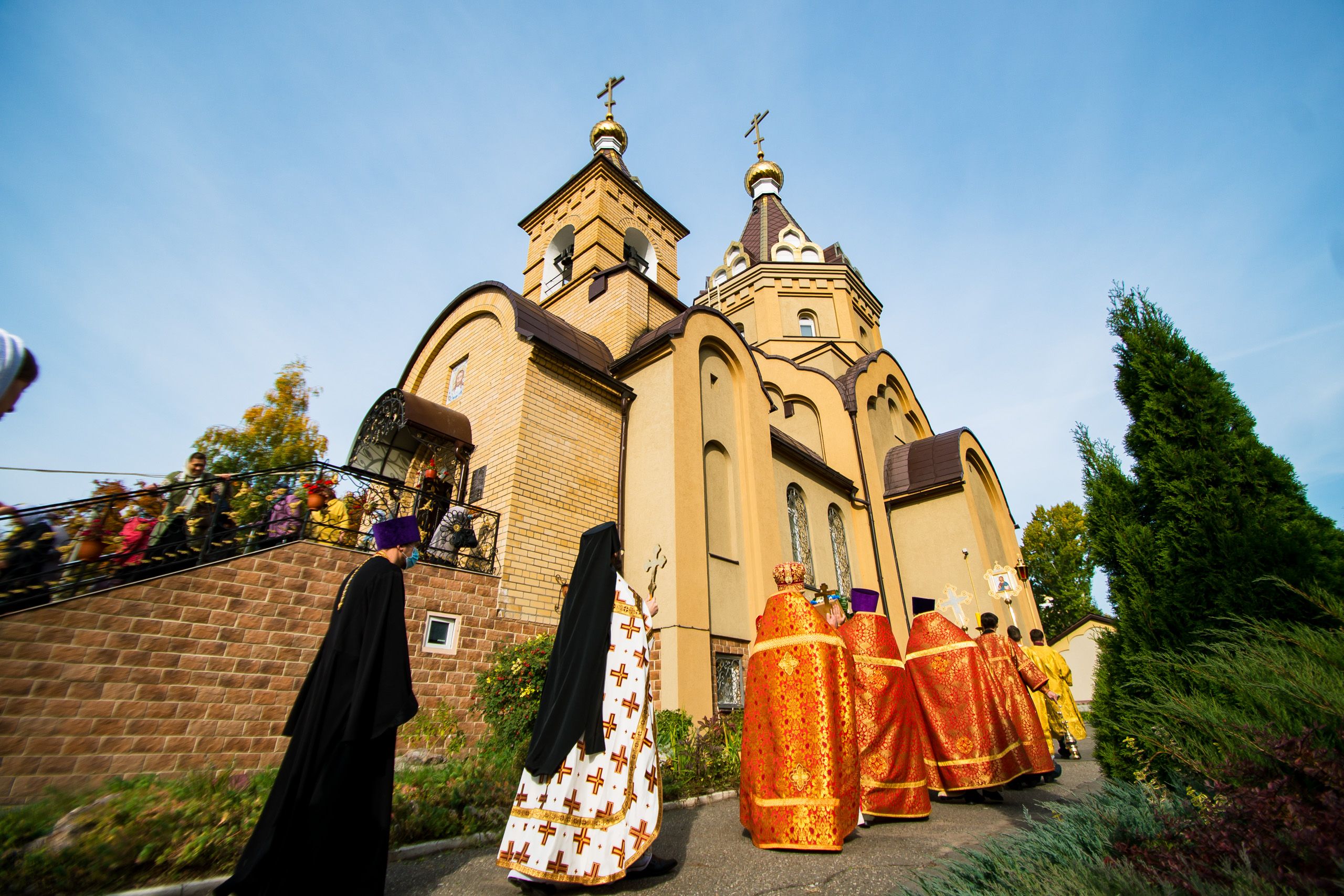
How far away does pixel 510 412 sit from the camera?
948 centimetres

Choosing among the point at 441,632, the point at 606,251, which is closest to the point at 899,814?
the point at 441,632

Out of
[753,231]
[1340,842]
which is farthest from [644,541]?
[753,231]

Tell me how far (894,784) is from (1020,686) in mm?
3027

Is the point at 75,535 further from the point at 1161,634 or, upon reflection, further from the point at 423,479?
the point at 1161,634

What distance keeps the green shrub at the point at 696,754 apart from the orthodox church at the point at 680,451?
35 cm

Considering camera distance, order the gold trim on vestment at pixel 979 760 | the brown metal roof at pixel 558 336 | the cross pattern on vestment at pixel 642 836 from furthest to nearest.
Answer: the brown metal roof at pixel 558 336
the gold trim on vestment at pixel 979 760
the cross pattern on vestment at pixel 642 836

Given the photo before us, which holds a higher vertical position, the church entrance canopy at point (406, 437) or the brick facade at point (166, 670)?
the church entrance canopy at point (406, 437)

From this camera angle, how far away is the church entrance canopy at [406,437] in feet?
30.9

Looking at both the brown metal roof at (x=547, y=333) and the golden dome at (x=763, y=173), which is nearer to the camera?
the brown metal roof at (x=547, y=333)

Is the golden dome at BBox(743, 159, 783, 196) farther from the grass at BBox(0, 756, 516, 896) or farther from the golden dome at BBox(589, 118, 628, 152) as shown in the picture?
the grass at BBox(0, 756, 516, 896)

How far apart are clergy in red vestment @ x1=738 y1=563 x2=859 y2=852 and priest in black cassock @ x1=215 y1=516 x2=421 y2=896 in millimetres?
2580

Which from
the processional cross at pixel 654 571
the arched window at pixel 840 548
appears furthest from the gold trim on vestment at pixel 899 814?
the arched window at pixel 840 548

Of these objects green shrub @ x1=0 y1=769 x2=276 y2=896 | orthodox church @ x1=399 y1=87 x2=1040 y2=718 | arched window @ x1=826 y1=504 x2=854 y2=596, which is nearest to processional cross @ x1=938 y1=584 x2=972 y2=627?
orthodox church @ x1=399 y1=87 x2=1040 y2=718

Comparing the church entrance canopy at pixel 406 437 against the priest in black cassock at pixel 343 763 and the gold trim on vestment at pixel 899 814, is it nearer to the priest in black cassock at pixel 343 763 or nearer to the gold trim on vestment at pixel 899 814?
the priest in black cassock at pixel 343 763
